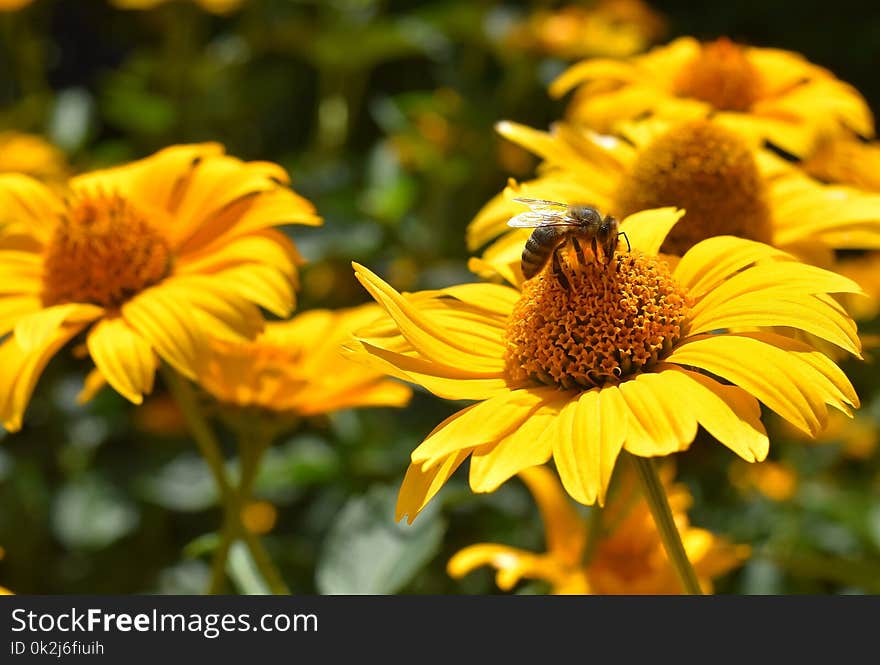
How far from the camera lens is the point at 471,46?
3338mm

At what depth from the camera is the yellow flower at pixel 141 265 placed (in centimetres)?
140

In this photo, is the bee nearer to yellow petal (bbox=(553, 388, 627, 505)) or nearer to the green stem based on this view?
yellow petal (bbox=(553, 388, 627, 505))

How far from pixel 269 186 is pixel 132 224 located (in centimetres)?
22

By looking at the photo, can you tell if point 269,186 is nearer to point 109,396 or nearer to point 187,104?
point 109,396

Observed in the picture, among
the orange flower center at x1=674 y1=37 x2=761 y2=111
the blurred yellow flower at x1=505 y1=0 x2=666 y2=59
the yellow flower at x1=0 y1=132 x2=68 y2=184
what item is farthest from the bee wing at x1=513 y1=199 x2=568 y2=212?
the yellow flower at x1=0 y1=132 x2=68 y2=184

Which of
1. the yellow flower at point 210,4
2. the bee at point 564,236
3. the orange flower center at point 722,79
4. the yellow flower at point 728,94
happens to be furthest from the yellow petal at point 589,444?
the yellow flower at point 210,4

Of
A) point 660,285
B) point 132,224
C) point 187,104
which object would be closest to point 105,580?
point 132,224

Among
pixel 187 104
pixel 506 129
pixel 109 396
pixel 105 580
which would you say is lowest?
pixel 105 580

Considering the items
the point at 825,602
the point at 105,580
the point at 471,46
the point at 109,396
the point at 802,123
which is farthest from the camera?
the point at 471,46

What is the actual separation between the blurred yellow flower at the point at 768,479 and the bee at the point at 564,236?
1422 millimetres

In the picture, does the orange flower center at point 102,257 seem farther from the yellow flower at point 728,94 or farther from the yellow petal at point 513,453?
the yellow flower at point 728,94

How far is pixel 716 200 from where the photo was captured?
5.08 feet

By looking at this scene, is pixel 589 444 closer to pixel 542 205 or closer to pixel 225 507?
pixel 542 205

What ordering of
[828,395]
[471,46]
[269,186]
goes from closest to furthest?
[828,395]
[269,186]
[471,46]
